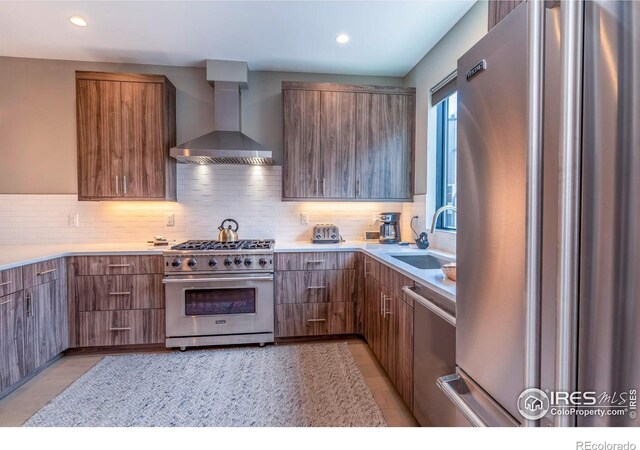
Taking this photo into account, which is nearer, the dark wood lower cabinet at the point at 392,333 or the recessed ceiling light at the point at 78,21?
the dark wood lower cabinet at the point at 392,333

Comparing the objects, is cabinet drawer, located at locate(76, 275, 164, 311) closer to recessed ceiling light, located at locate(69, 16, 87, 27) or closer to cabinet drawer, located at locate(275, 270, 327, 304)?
cabinet drawer, located at locate(275, 270, 327, 304)

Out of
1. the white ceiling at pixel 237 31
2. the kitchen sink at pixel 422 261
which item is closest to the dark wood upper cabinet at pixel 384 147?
the white ceiling at pixel 237 31

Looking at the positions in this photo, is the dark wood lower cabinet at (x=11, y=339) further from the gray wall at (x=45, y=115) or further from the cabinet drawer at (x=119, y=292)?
the gray wall at (x=45, y=115)

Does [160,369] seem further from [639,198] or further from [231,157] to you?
[639,198]

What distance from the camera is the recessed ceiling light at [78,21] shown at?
2.21 m

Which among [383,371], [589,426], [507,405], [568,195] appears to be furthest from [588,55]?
[383,371]

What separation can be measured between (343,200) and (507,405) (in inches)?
93.8

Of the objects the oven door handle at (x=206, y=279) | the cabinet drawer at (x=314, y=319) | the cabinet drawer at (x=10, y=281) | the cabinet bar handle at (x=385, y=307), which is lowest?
the cabinet drawer at (x=314, y=319)

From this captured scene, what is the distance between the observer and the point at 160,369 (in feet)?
7.55

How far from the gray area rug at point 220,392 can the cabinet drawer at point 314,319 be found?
0.18 meters

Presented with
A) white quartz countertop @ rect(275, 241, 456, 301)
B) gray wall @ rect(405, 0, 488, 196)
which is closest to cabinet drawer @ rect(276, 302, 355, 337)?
white quartz countertop @ rect(275, 241, 456, 301)

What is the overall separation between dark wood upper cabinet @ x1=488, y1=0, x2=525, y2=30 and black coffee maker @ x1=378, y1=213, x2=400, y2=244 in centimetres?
220

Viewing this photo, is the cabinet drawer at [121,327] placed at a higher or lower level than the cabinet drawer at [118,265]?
lower

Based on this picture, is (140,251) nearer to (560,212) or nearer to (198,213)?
(198,213)
